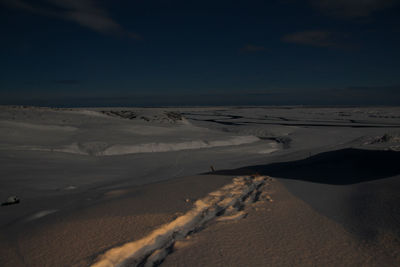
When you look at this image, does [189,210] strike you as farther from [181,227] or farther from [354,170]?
[354,170]

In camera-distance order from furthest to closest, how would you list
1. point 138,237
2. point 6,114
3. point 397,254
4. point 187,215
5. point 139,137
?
point 6,114, point 139,137, point 187,215, point 138,237, point 397,254

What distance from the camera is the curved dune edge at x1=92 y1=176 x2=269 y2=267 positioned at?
1544 mm

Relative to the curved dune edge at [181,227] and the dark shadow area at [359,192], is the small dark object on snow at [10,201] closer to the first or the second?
the curved dune edge at [181,227]

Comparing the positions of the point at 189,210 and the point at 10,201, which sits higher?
the point at 189,210

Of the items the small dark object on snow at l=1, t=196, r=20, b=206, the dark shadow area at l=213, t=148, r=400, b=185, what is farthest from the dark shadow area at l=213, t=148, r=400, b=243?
the small dark object on snow at l=1, t=196, r=20, b=206

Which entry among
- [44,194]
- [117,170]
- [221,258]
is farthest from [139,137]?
[221,258]

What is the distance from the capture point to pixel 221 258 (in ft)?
4.83

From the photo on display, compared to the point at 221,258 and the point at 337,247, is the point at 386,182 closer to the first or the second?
the point at 337,247

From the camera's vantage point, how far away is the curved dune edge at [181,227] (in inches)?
60.8

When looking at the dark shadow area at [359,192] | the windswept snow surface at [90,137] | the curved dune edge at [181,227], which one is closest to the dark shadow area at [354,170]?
the dark shadow area at [359,192]

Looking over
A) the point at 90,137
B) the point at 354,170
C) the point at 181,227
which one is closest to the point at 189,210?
the point at 181,227

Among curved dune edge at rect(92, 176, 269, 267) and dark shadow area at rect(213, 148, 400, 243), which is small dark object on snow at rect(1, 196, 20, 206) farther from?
dark shadow area at rect(213, 148, 400, 243)

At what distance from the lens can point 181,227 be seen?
1.94m

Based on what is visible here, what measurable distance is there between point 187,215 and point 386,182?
201cm
